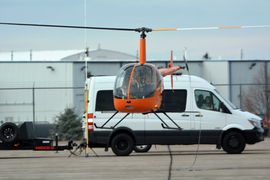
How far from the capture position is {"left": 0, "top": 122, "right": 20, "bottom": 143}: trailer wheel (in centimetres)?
1148

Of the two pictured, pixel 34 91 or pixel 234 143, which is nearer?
pixel 234 143

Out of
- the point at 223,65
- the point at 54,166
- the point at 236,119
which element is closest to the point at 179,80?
the point at 236,119

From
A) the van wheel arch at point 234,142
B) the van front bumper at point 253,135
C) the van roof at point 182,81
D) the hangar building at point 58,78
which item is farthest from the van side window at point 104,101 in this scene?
the hangar building at point 58,78

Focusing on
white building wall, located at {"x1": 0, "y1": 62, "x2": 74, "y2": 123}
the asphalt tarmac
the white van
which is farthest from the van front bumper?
white building wall, located at {"x1": 0, "y1": 62, "x2": 74, "y2": 123}

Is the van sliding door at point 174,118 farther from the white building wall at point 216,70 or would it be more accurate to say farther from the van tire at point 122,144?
the white building wall at point 216,70

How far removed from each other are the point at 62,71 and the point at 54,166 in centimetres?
1715

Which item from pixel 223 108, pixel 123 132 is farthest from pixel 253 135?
pixel 123 132

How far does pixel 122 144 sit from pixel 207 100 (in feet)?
10.1

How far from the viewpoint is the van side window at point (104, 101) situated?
464 inches

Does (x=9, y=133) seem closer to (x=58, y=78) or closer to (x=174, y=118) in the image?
(x=174, y=118)

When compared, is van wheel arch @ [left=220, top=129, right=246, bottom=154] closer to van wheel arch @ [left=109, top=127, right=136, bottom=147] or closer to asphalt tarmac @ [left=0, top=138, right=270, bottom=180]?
asphalt tarmac @ [left=0, top=138, right=270, bottom=180]

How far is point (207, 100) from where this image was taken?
38.9 ft

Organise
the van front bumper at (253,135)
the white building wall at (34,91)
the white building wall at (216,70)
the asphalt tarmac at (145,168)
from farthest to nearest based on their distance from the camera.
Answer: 1. the white building wall at (216,70)
2. the white building wall at (34,91)
3. the van front bumper at (253,135)
4. the asphalt tarmac at (145,168)

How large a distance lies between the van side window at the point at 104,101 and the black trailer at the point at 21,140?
1.48 m
